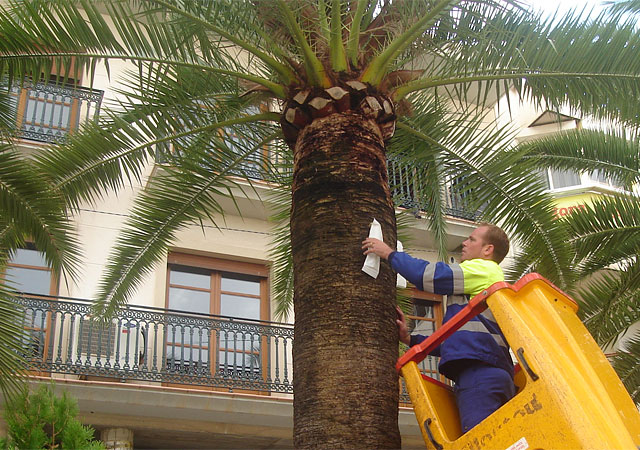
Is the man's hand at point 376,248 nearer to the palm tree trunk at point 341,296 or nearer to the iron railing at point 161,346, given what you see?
the palm tree trunk at point 341,296

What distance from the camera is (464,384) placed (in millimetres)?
5383

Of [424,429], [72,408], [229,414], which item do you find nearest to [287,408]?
[229,414]

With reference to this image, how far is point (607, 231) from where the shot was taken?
1136 cm

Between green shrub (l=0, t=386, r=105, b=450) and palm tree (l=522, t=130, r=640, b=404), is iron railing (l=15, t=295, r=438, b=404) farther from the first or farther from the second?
palm tree (l=522, t=130, r=640, b=404)

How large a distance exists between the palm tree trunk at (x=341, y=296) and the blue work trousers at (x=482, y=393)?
1.54 feet

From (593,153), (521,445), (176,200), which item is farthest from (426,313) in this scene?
(521,445)

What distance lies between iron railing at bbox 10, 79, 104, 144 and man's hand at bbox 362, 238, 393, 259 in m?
9.55

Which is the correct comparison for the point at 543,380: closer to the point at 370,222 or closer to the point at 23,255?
the point at 370,222

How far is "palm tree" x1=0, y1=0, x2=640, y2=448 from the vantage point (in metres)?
5.63

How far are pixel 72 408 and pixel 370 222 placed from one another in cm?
542

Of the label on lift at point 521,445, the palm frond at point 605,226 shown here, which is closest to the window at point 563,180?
the palm frond at point 605,226

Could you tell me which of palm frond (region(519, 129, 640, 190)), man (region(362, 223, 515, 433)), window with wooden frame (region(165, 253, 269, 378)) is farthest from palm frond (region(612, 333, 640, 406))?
man (region(362, 223, 515, 433))

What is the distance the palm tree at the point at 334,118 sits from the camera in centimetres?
563

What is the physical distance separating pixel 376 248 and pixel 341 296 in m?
0.40
